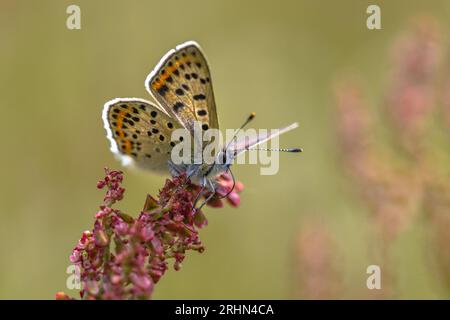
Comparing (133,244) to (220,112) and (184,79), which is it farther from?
(220,112)

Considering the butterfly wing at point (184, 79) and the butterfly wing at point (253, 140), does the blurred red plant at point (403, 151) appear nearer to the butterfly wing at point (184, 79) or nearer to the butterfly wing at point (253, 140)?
the butterfly wing at point (253, 140)

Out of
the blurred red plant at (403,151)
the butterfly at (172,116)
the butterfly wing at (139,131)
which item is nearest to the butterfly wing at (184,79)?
the butterfly at (172,116)

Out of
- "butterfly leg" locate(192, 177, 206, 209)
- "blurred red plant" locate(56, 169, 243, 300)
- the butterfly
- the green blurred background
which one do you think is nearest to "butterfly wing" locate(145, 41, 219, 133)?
the butterfly

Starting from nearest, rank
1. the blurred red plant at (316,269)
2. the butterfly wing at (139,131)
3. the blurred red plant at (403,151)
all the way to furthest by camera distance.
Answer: the butterfly wing at (139,131), the blurred red plant at (403,151), the blurred red plant at (316,269)

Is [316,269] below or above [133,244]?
below

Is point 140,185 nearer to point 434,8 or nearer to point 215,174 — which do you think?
point 215,174

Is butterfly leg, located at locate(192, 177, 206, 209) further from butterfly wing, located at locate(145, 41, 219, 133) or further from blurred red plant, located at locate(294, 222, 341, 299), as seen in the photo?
blurred red plant, located at locate(294, 222, 341, 299)

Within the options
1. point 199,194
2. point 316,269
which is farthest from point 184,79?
point 316,269
